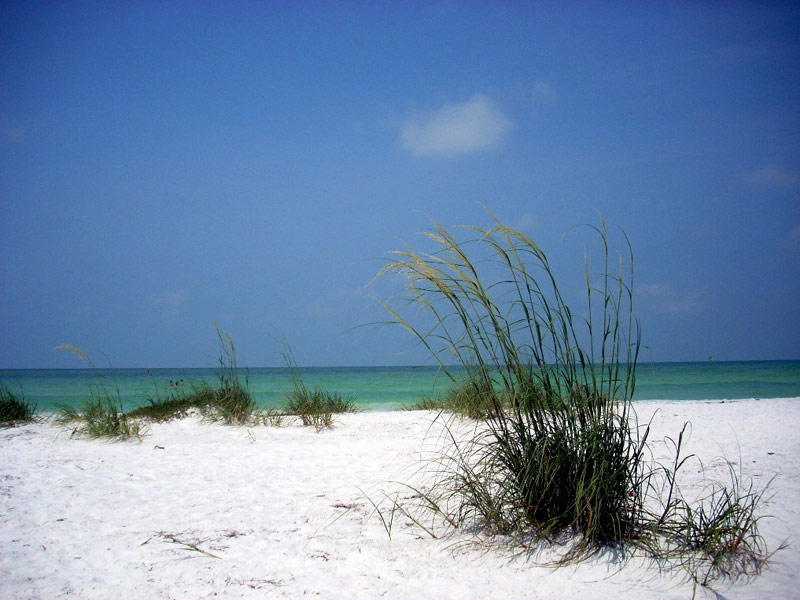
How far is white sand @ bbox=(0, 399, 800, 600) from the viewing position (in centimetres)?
225

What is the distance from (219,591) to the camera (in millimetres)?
2275

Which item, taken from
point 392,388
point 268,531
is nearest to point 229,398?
point 268,531

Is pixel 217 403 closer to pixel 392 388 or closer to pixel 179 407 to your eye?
pixel 179 407

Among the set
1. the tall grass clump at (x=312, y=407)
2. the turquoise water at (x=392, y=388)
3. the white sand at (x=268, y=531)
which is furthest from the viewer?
the turquoise water at (x=392, y=388)

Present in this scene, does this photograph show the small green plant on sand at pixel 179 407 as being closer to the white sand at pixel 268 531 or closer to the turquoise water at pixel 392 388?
the turquoise water at pixel 392 388

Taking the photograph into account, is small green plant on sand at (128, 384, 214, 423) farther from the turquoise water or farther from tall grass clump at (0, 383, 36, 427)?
tall grass clump at (0, 383, 36, 427)

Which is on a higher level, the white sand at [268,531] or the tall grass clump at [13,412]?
the tall grass clump at [13,412]

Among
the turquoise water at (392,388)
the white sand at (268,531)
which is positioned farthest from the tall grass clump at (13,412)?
the white sand at (268,531)

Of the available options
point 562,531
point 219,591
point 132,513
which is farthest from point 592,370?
point 132,513

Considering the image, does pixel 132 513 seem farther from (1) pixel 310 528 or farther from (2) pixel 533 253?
(2) pixel 533 253

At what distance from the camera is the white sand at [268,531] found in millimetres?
2254

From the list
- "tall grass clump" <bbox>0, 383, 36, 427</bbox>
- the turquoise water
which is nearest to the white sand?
the turquoise water

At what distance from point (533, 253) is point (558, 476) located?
1.13 metres

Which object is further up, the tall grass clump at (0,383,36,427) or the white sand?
the tall grass clump at (0,383,36,427)
